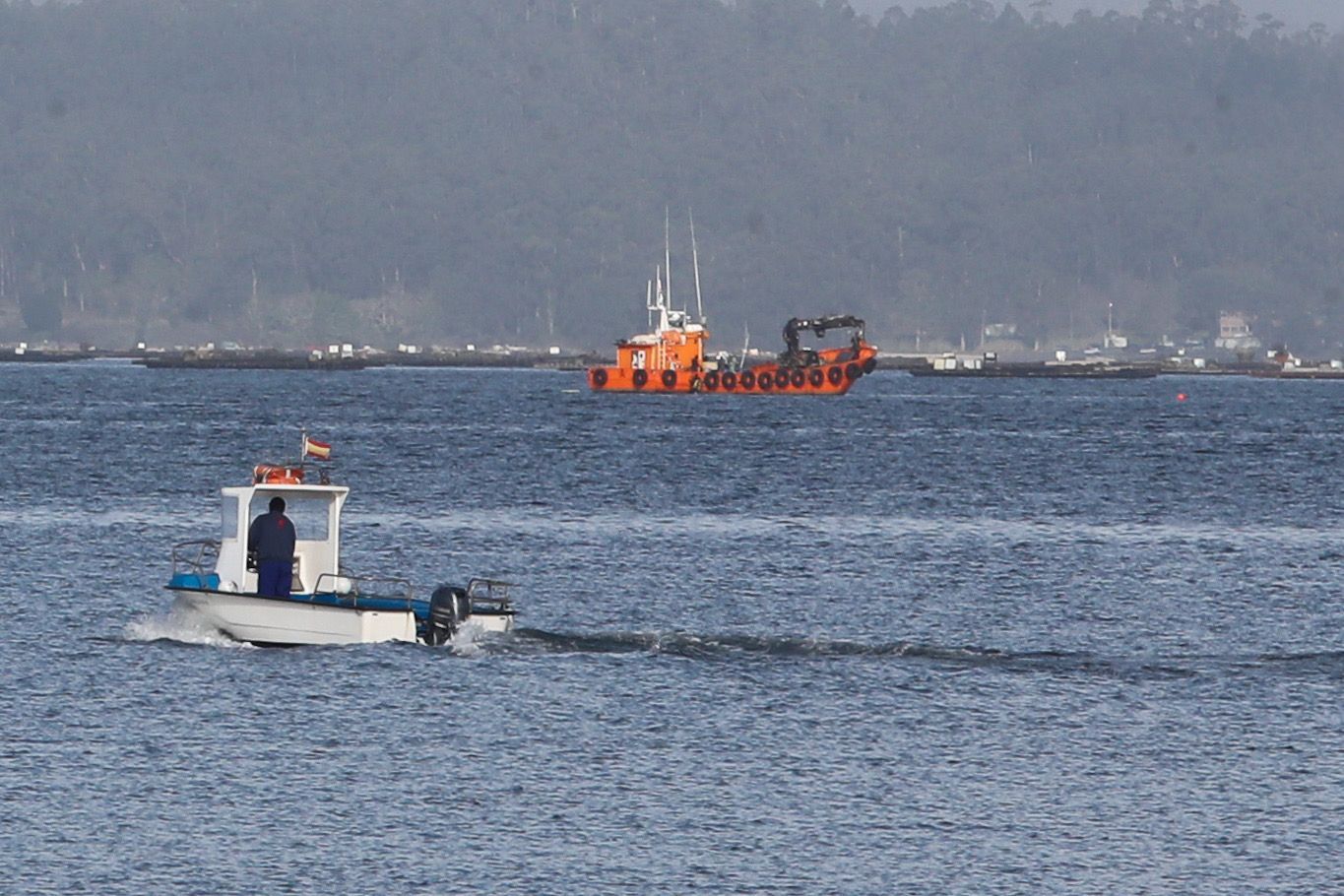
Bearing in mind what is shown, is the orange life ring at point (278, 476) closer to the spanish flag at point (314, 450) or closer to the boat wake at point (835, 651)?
the spanish flag at point (314, 450)

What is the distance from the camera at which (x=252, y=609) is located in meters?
44.6

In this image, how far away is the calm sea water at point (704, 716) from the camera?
99.0 feet

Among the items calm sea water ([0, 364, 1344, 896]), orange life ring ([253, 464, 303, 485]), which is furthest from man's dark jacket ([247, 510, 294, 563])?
calm sea water ([0, 364, 1344, 896])

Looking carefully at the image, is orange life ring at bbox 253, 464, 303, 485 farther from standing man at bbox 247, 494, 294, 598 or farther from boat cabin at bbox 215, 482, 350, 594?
standing man at bbox 247, 494, 294, 598

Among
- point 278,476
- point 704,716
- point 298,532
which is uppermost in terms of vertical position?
point 278,476

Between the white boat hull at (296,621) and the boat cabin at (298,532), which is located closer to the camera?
the white boat hull at (296,621)

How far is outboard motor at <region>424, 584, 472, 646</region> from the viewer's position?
45.0 m

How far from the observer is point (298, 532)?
47062 millimetres

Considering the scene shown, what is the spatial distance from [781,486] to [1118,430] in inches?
2967

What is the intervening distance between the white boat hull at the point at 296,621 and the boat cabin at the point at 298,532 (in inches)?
17.7

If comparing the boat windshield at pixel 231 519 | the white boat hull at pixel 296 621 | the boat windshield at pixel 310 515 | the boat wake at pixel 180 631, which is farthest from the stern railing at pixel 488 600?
the boat windshield at pixel 231 519

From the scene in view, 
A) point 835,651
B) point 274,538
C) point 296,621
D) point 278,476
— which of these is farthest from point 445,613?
point 835,651

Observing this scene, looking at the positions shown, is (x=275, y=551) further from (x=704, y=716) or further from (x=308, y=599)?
(x=704, y=716)

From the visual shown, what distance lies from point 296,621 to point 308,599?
80cm
